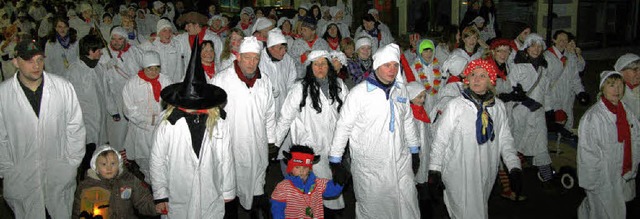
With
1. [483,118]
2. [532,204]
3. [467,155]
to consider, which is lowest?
[532,204]

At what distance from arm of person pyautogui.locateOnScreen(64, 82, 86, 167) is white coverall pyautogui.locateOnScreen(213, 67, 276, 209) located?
1437mm

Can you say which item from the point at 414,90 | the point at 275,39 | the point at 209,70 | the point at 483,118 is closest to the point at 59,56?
the point at 209,70

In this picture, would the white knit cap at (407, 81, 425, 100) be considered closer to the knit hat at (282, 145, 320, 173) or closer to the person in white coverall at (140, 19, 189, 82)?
the knit hat at (282, 145, 320, 173)

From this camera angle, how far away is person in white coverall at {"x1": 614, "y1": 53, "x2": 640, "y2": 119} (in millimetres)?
6980

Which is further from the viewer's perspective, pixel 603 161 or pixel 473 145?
pixel 603 161

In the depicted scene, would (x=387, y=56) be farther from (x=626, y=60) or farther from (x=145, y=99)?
(x=145, y=99)

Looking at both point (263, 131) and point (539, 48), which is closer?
point (263, 131)

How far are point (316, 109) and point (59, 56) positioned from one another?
21.5 feet

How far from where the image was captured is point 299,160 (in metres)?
6.33

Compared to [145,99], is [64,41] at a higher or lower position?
higher

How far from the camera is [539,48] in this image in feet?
28.3

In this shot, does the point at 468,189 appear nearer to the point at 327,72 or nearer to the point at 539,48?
the point at 327,72

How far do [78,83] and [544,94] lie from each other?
6.35 metres

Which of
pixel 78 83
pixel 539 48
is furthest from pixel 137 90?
pixel 539 48
